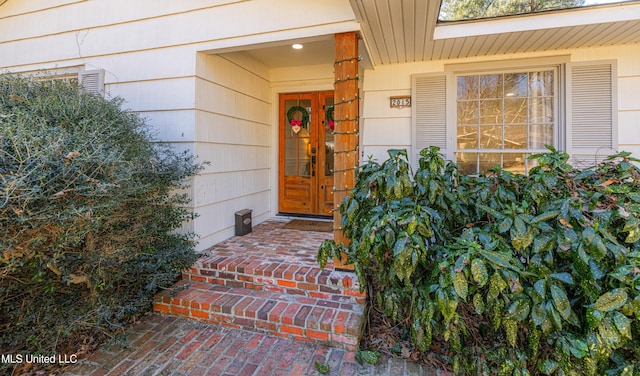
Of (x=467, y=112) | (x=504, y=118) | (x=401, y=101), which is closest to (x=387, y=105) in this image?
(x=401, y=101)

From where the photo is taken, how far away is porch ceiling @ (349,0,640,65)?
2.47m

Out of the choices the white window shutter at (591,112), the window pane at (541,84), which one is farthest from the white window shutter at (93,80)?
the white window shutter at (591,112)

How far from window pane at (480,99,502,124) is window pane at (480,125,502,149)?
2.7 inches

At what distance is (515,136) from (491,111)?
1.29 feet

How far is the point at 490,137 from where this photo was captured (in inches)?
135

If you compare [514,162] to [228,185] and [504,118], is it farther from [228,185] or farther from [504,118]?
[228,185]

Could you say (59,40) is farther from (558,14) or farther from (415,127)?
(558,14)

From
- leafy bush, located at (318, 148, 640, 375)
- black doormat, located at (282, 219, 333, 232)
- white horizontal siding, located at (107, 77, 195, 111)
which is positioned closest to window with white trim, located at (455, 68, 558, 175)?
leafy bush, located at (318, 148, 640, 375)

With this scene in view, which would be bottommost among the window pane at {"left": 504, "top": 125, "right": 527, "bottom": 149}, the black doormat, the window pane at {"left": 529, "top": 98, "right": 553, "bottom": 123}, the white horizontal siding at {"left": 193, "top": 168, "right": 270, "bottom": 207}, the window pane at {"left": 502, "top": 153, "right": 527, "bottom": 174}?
the black doormat

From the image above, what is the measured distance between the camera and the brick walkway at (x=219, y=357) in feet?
6.36

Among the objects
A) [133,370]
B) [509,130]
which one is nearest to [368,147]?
[509,130]

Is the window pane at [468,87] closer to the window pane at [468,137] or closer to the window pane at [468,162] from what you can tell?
the window pane at [468,137]

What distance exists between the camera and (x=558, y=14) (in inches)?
102

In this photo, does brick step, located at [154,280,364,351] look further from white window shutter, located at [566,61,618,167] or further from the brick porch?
white window shutter, located at [566,61,618,167]
